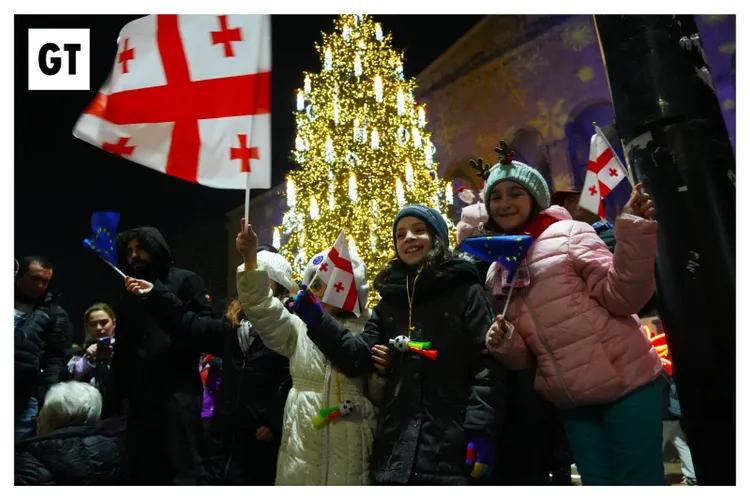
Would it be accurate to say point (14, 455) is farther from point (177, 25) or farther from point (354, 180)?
point (354, 180)

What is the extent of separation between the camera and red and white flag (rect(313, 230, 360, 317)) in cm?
304

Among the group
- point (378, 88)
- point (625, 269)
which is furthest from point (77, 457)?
point (378, 88)

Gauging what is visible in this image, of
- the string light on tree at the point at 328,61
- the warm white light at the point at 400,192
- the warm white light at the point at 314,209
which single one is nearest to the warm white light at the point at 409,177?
the warm white light at the point at 400,192

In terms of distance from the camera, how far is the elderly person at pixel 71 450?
10.8 ft

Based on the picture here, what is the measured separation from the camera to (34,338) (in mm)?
4398

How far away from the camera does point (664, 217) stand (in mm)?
2533

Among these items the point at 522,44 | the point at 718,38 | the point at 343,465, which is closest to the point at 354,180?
the point at 522,44

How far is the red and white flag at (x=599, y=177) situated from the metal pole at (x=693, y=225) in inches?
35.8

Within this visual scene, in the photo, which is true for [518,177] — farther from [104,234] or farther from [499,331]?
[104,234]

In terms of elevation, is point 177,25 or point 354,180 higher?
point 354,180

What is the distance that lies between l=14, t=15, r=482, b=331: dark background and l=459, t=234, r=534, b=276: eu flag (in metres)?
3.38

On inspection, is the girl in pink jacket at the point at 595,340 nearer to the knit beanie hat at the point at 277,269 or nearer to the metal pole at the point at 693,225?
the metal pole at the point at 693,225

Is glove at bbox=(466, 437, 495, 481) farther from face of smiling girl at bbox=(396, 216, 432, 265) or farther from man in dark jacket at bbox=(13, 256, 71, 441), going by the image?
man in dark jacket at bbox=(13, 256, 71, 441)

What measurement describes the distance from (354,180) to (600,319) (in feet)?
20.2
